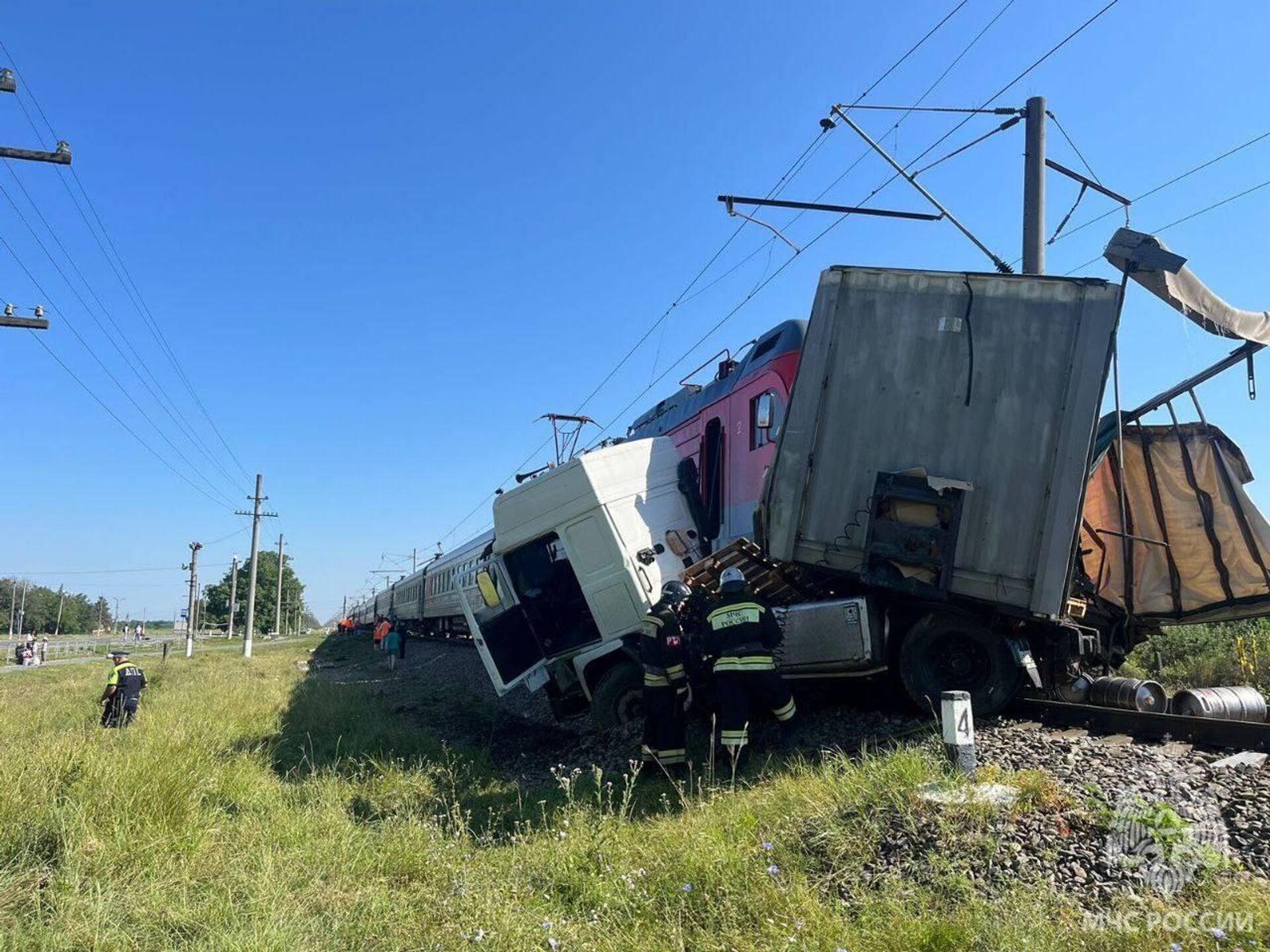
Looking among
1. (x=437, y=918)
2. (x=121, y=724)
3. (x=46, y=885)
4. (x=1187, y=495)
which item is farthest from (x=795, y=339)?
(x=121, y=724)

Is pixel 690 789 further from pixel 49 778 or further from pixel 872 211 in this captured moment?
pixel 872 211

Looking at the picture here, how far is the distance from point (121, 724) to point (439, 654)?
42.1 ft

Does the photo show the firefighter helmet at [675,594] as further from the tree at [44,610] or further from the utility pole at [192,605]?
the tree at [44,610]

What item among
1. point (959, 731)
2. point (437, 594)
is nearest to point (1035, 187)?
point (959, 731)

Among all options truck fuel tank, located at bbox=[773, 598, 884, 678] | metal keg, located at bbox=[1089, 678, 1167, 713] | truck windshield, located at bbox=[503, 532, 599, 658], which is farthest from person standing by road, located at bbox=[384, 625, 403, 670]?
Answer: metal keg, located at bbox=[1089, 678, 1167, 713]

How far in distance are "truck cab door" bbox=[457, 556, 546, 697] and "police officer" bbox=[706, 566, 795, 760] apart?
3.27m

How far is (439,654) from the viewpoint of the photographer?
2234cm

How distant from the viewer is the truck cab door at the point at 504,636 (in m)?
8.58

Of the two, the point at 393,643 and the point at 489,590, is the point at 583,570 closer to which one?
the point at 489,590

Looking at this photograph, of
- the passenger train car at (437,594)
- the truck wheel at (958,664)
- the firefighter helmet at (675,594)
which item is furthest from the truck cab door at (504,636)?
the truck wheel at (958,664)

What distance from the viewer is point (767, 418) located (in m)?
7.76

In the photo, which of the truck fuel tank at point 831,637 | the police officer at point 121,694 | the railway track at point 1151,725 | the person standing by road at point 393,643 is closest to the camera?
the railway track at point 1151,725

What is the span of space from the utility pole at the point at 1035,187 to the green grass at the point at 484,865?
5985 mm

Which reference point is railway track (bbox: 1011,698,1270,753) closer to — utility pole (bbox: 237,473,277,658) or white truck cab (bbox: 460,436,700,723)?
white truck cab (bbox: 460,436,700,723)
